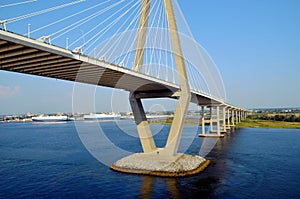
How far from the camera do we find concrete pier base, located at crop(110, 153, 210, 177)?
1900 cm

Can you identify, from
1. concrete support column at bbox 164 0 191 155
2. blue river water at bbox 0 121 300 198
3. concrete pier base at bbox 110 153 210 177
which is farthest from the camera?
concrete support column at bbox 164 0 191 155

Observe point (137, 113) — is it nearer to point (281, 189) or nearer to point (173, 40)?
point (173, 40)

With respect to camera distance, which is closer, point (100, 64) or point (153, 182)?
point (100, 64)

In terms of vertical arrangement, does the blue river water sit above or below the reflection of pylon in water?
below

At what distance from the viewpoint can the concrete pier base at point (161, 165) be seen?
1900 cm

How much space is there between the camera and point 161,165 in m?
19.8

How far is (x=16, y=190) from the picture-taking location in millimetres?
16188

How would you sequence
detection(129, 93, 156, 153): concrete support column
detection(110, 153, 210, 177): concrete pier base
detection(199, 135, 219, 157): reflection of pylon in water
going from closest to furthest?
detection(110, 153, 210, 177): concrete pier base → detection(129, 93, 156, 153): concrete support column → detection(199, 135, 219, 157): reflection of pylon in water

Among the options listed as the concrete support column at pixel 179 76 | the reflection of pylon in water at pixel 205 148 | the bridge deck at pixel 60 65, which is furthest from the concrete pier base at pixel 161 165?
the reflection of pylon in water at pixel 205 148

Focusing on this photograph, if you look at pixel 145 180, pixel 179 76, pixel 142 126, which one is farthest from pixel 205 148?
pixel 145 180

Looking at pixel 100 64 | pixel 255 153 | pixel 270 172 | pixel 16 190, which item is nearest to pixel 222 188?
pixel 270 172

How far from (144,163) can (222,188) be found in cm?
622

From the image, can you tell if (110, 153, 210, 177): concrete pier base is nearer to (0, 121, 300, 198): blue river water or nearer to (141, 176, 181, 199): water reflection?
(0, 121, 300, 198): blue river water

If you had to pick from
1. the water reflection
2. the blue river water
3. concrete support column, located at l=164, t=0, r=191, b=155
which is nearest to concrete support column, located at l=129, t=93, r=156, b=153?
concrete support column, located at l=164, t=0, r=191, b=155
